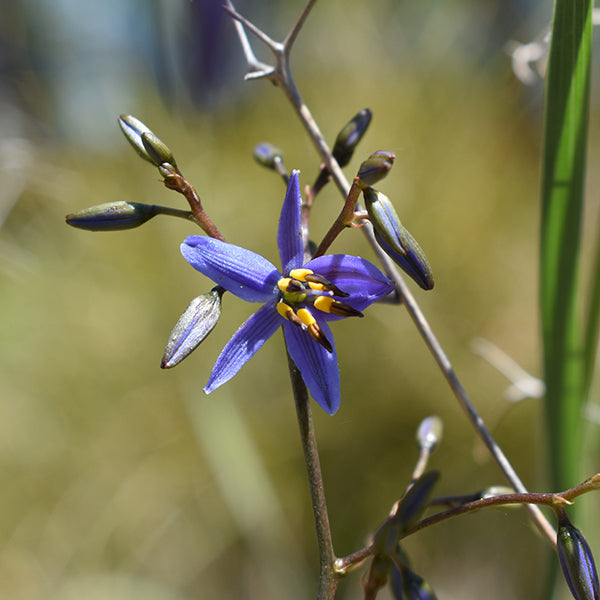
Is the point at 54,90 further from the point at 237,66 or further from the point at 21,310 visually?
the point at 21,310

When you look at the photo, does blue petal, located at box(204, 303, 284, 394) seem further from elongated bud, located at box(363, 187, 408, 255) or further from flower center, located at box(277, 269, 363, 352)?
elongated bud, located at box(363, 187, 408, 255)

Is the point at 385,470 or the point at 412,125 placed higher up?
the point at 412,125

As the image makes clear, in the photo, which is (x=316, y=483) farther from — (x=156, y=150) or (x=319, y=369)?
(x=156, y=150)

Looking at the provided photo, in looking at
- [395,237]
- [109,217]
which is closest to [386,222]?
[395,237]

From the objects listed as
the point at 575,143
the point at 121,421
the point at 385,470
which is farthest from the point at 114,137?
the point at 575,143

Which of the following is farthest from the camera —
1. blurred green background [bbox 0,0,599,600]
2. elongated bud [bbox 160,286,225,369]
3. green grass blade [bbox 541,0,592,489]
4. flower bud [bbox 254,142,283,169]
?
blurred green background [bbox 0,0,599,600]

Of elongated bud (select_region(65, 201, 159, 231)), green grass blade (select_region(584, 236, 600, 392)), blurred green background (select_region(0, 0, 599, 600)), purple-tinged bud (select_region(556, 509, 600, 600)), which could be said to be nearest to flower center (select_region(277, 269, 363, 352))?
elongated bud (select_region(65, 201, 159, 231))
